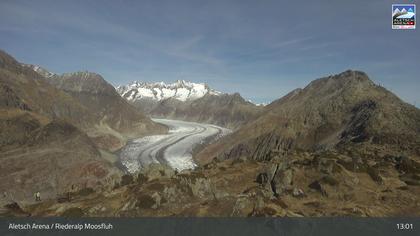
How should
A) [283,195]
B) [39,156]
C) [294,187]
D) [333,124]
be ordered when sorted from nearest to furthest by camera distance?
[283,195]
[294,187]
[333,124]
[39,156]

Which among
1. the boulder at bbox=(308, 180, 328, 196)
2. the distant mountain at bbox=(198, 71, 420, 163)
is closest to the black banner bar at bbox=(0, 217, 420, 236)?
the boulder at bbox=(308, 180, 328, 196)

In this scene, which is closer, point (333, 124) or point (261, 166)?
point (261, 166)

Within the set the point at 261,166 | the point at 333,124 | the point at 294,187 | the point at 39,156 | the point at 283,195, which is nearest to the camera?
the point at 283,195

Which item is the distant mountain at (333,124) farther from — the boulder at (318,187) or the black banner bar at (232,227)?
the black banner bar at (232,227)

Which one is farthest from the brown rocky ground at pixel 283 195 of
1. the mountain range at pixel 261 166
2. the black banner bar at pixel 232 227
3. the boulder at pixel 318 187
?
the black banner bar at pixel 232 227

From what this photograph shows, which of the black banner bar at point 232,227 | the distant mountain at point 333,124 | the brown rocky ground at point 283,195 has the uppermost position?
the distant mountain at point 333,124

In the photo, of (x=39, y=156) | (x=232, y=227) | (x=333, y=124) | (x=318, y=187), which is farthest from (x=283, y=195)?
(x=39, y=156)

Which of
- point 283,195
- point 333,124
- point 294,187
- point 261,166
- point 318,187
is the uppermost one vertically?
point 333,124

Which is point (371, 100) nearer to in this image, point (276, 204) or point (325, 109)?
point (325, 109)

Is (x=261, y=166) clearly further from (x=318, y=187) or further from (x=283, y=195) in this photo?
(x=283, y=195)
